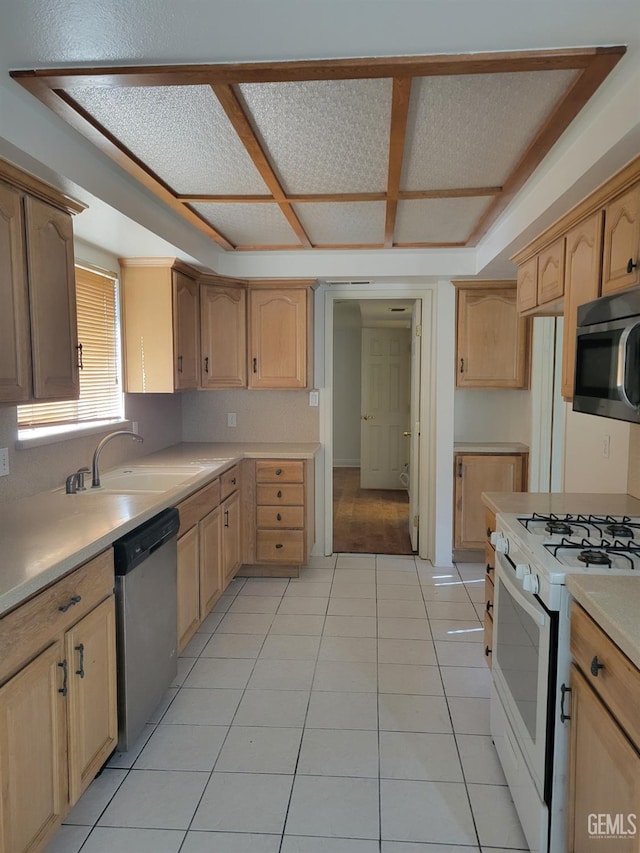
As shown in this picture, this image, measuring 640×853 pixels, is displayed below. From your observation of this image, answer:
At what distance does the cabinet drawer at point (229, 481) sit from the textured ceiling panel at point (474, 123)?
191 centimetres

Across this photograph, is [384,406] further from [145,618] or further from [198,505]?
[145,618]

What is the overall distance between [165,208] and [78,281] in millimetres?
600

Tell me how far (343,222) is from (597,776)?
8.94ft

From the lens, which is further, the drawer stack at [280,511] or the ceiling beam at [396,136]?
the drawer stack at [280,511]

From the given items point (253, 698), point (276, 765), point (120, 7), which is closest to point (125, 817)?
point (276, 765)

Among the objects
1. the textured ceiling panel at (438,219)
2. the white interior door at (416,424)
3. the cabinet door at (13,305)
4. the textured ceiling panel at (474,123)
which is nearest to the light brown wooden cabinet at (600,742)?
→ the textured ceiling panel at (474,123)

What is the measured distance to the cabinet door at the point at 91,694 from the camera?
165 cm

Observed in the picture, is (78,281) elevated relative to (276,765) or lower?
elevated

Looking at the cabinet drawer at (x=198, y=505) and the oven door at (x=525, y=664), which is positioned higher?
the cabinet drawer at (x=198, y=505)

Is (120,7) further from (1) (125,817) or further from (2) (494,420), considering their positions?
(2) (494,420)

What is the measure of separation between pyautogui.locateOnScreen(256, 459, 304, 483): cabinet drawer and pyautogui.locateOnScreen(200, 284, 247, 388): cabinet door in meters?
0.62

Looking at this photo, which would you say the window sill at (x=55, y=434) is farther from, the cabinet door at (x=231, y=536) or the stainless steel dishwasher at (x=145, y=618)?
the cabinet door at (x=231, y=536)

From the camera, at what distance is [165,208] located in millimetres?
2832

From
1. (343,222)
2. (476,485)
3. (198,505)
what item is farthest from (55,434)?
(476,485)
